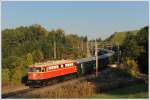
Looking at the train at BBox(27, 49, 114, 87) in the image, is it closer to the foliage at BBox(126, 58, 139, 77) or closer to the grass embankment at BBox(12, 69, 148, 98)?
the grass embankment at BBox(12, 69, 148, 98)

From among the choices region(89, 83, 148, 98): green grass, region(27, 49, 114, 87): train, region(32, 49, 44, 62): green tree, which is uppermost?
region(32, 49, 44, 62): green tree

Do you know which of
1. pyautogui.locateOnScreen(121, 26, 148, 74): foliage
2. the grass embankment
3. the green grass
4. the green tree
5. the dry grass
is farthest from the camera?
the green tree

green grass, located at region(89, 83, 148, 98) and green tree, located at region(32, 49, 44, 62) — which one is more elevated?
green tree, located at region(32, 49, 44, 62)

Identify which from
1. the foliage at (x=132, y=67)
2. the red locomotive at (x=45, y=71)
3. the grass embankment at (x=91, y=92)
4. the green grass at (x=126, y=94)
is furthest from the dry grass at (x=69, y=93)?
the foliage at (x=132, y=67)

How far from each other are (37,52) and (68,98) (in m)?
14.1

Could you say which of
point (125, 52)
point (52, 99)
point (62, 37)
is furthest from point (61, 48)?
point (52, 99)

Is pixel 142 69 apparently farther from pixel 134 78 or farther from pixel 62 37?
pixel 62 37

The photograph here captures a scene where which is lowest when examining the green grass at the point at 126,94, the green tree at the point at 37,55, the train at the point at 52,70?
the green grass at the point at 126,94

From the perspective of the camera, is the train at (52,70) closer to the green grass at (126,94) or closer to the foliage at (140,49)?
the foliage at (140,49)

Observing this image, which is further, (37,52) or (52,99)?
(37,52)

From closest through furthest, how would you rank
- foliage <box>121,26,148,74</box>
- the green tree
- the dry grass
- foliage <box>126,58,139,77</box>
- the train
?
the dry grass, the train, foliage <box>121,26,148,74</box>, foliage <box>126,58,139,77</box>, the green tree

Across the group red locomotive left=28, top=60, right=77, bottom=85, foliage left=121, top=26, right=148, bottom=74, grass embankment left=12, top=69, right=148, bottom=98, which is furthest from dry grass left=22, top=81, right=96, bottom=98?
foliage left=121, top=26, right=148, bottom=74

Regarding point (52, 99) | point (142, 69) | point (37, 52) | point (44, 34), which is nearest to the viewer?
point (52, 99)

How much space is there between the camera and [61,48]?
127 feet
